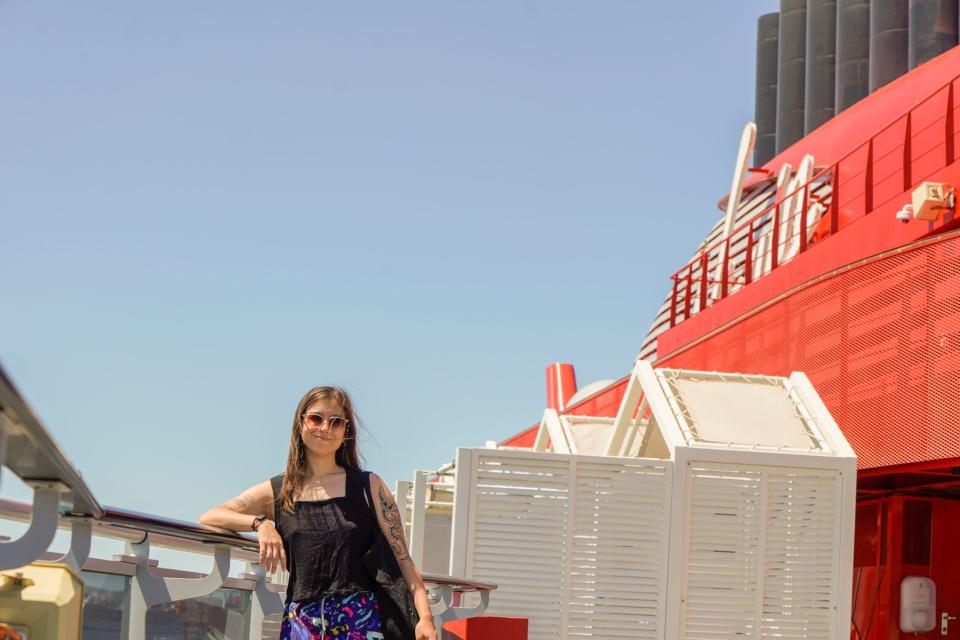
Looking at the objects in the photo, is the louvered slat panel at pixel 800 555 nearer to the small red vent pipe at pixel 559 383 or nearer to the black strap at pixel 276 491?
the black strap at pixel 276 491

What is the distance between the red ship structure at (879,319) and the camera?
9406 mm

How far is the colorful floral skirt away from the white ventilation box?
5501 millimetres

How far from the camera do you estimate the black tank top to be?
13.2 ft

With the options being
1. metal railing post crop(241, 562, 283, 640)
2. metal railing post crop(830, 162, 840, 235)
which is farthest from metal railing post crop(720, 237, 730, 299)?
metal railing post crop(241, 562, 283, 640)

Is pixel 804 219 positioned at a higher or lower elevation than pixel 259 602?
higher

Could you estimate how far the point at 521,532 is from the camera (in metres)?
9.62

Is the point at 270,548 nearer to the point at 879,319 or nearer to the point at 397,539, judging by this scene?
the point at 397,539

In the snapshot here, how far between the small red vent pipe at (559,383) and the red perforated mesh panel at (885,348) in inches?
741

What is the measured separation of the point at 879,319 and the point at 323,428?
22.9 ft

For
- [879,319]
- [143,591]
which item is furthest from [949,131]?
[143,591]

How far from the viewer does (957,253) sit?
9.06 m

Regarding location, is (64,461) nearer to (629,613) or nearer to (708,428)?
(629,613)

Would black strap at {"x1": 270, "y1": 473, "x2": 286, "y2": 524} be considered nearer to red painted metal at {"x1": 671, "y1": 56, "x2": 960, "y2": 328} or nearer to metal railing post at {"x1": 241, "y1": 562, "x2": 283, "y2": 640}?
metal railing post at {"x1": 241, "y1": 562, "x2": 283, "y2": 640}

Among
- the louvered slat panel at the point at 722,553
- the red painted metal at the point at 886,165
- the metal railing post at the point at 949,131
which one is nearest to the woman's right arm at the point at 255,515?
the louvered slat panel at the point at 722,553
